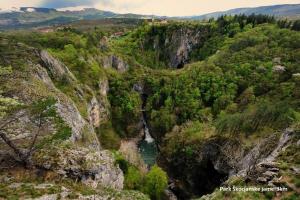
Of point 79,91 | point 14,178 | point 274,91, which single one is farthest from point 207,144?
point 14,178

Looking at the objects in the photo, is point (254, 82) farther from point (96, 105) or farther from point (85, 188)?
point (85, 188)

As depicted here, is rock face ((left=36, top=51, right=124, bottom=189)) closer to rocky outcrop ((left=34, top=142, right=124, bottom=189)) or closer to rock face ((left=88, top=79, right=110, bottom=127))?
rocky outcrop ((left=34, top=142, right=124, bottom=189))

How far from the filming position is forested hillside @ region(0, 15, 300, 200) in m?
37.0

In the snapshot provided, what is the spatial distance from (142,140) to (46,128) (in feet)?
221

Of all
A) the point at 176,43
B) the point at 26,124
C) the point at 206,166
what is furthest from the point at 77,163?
the point at 176,43

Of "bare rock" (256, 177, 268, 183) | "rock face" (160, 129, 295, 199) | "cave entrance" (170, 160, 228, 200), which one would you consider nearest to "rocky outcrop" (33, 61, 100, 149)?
"cave entrance" (170, 160, 228, 200)

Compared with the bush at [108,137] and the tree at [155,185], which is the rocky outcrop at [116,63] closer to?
the bush at [108,137]

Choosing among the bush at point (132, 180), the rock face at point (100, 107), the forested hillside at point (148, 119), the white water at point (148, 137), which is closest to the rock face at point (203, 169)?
the forested hillside at point (148, 119)

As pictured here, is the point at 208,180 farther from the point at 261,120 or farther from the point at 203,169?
the point at 261,120

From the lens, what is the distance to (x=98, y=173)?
1676 inches

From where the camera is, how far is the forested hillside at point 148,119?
37000mm

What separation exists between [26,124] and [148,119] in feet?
233

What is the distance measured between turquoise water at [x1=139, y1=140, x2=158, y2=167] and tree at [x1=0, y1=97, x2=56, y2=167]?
50402 millimetres

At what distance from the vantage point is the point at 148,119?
114 meters
